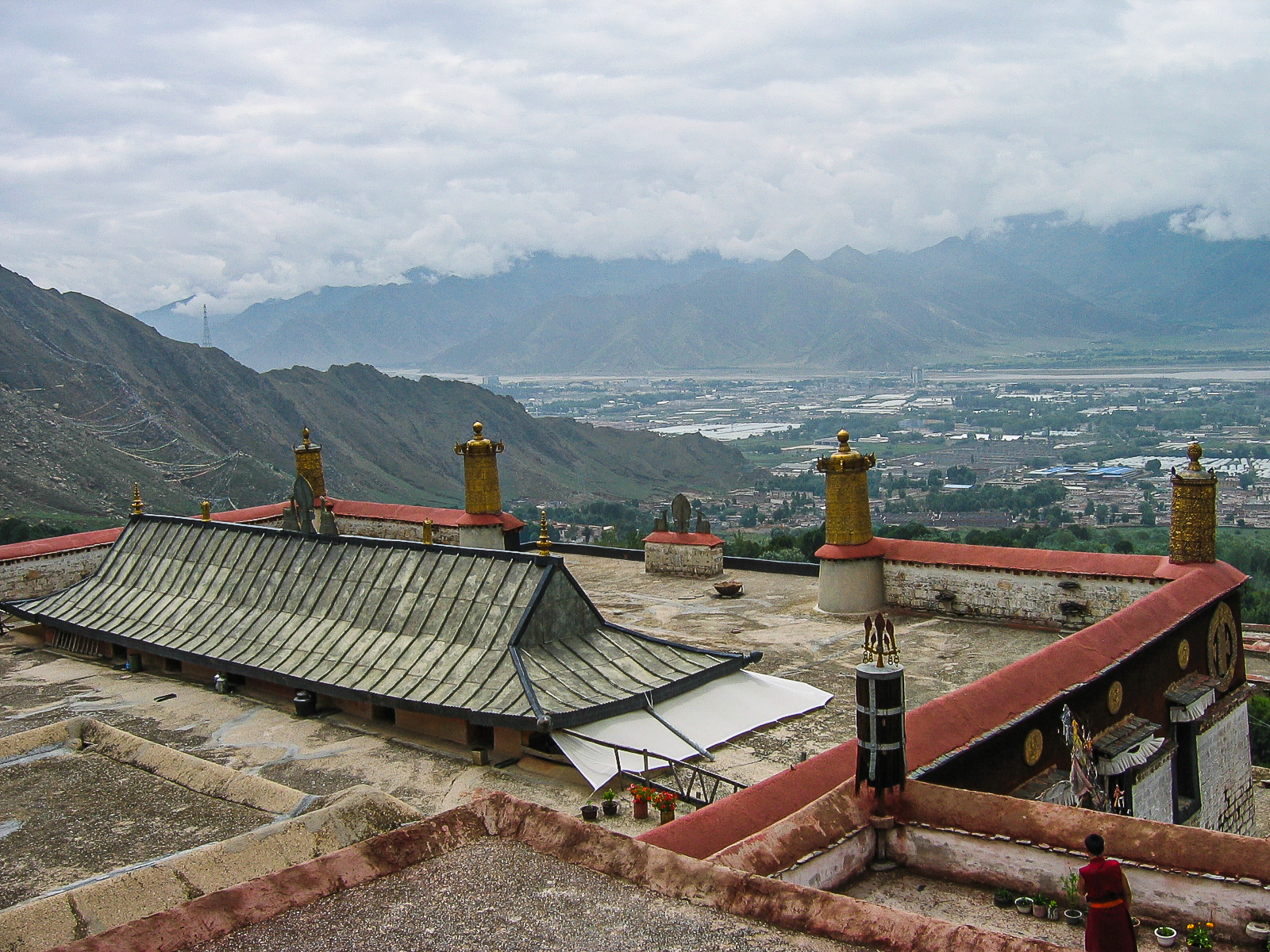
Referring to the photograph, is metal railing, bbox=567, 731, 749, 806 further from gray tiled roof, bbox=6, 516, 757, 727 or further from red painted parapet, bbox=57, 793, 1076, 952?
red painted parapet, bbox=57, 793, 1076, 952

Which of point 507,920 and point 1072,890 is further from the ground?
point 507,920

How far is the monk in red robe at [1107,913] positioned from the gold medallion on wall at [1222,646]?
1279 centimetres

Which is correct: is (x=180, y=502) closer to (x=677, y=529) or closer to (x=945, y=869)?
(x=677, y=529)

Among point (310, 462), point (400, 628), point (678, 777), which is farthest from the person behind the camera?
point (310, 462)

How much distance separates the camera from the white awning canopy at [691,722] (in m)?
12.3

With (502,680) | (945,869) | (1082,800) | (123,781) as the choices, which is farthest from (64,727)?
(1082,800)

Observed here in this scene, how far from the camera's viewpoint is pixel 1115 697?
14.6m

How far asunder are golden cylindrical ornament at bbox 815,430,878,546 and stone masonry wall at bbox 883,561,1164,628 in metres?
0.85

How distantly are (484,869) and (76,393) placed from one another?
109506mm

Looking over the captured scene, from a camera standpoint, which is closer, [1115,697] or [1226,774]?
[1115,697]

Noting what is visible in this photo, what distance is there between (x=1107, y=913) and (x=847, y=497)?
13924mm

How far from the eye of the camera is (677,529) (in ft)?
79.9

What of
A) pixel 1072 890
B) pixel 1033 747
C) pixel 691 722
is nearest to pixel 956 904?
pixel 1072 890

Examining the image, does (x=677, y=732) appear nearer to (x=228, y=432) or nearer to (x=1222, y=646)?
(x=1222, y=646)
